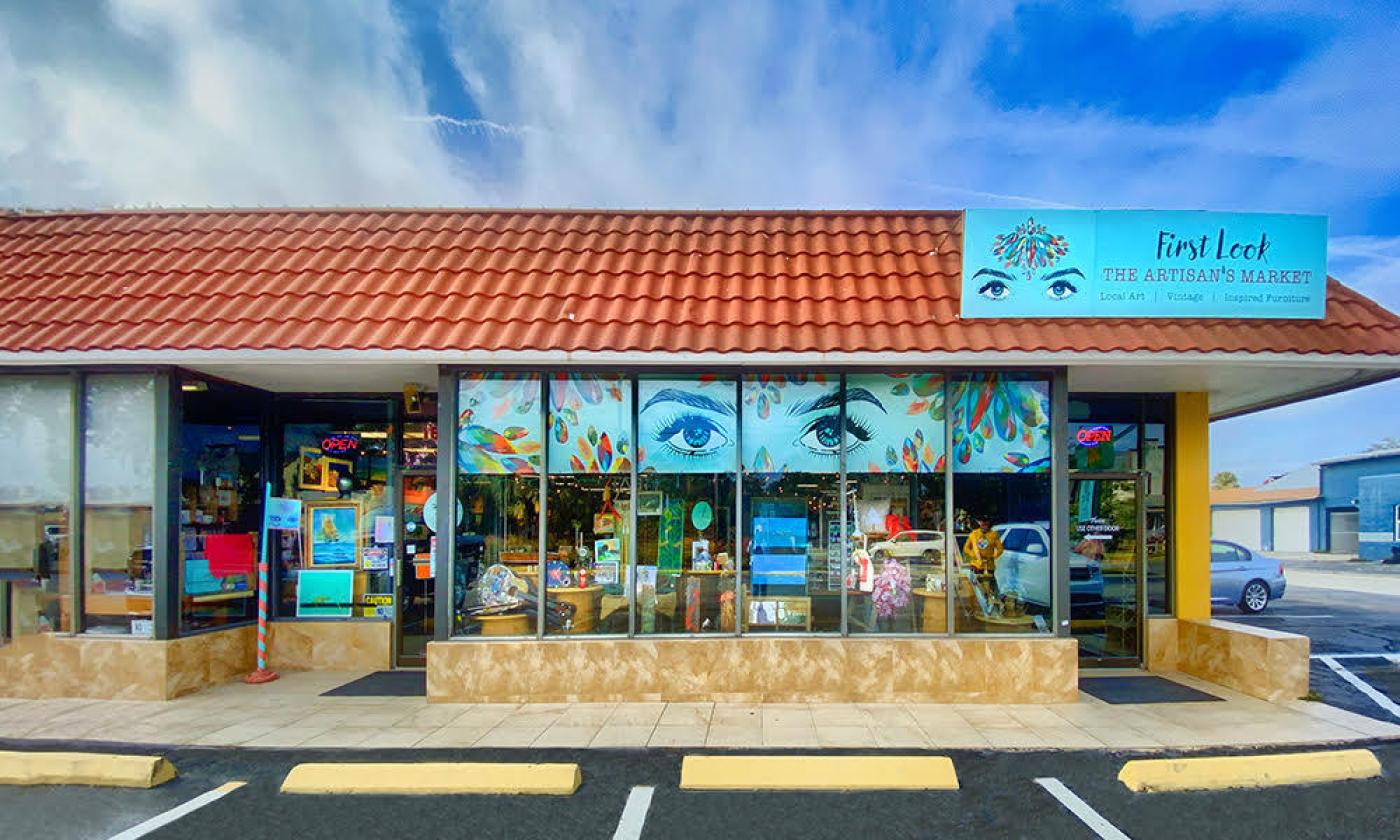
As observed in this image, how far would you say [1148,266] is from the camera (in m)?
8.07

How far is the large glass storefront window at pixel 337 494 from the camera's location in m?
10.0

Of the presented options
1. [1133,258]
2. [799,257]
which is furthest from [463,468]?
[1133,258]

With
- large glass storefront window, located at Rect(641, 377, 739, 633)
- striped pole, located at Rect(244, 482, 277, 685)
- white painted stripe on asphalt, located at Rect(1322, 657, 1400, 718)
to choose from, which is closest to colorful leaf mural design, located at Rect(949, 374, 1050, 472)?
large glass storefront window, located at Rect(641, 377, 739, 633)

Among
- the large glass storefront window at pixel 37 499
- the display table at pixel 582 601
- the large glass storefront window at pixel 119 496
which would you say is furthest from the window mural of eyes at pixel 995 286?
the large glass storefront window at pixel 37 499

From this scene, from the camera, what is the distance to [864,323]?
26.1 ft

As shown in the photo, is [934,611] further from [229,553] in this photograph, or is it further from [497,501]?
[229,553]

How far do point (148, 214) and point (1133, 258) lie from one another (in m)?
11.7

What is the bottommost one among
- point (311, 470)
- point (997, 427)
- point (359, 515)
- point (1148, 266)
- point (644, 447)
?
point (359, 515)

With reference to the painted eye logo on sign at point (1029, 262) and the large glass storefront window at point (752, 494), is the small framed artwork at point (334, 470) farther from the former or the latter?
the painted eye logo on sign at point (1029, 262)

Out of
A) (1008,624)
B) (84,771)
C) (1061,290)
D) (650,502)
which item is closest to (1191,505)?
(1008,624)

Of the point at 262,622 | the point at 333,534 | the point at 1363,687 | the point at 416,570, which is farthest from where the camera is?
the point at 333,534

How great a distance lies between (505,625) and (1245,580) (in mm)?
14681

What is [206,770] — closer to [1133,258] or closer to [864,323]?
[864,323]

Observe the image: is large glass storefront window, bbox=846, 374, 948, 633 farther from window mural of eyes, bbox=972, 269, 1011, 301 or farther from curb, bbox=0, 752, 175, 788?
curb, bbox=0, 752, 175, 788
